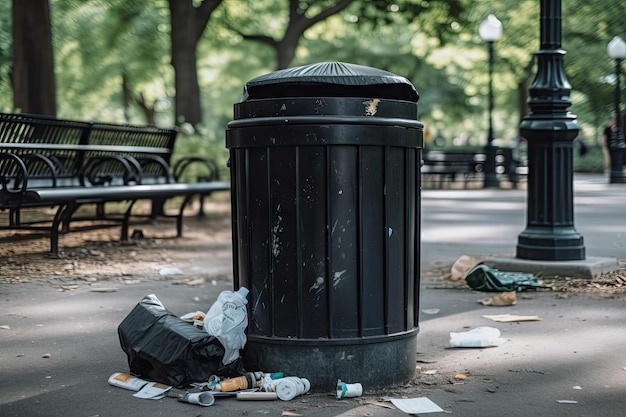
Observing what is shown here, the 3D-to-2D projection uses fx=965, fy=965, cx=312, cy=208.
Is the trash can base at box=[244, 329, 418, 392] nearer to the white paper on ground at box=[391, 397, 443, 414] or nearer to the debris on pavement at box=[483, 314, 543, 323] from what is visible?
the white paper on ground at box=[391, 397, 443, 414]

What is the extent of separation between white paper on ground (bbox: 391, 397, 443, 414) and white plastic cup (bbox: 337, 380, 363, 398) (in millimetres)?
159

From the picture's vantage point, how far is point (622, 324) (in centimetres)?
598

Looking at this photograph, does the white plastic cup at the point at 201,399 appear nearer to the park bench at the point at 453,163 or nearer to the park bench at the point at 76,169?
the park bench at the point at 76,169

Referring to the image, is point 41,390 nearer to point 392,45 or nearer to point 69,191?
point 69,191

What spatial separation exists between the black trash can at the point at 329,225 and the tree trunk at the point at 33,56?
11.2 m

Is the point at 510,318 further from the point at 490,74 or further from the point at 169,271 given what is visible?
the point at 490,74

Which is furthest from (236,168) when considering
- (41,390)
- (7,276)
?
(7,276)

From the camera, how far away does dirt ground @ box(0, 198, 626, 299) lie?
765cm

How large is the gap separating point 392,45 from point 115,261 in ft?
124

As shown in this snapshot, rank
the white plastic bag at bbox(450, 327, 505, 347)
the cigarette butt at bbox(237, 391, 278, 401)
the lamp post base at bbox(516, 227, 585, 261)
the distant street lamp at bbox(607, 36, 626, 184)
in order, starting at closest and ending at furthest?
the cigarette butt at bbox(237, 391, 278, 401), the white plastic bag at bbox(450, 327, 505, 347), the lamp post base at bbox(516, 227, 585, 261), the distant street lamp at bbox(607, 36, 626, 184)

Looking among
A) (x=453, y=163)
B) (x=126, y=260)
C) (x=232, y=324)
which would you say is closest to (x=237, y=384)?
(x=232, y=324)

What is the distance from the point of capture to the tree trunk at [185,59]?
19.7 metres

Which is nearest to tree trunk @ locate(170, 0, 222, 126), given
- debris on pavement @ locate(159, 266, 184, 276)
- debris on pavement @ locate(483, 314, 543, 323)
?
debris on pavement @ locate(159, 266, 184, 276)

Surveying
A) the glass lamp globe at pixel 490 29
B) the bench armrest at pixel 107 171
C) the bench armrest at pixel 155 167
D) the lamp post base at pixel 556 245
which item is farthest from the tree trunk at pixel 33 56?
the glass lamp globe at pixel 490 29
